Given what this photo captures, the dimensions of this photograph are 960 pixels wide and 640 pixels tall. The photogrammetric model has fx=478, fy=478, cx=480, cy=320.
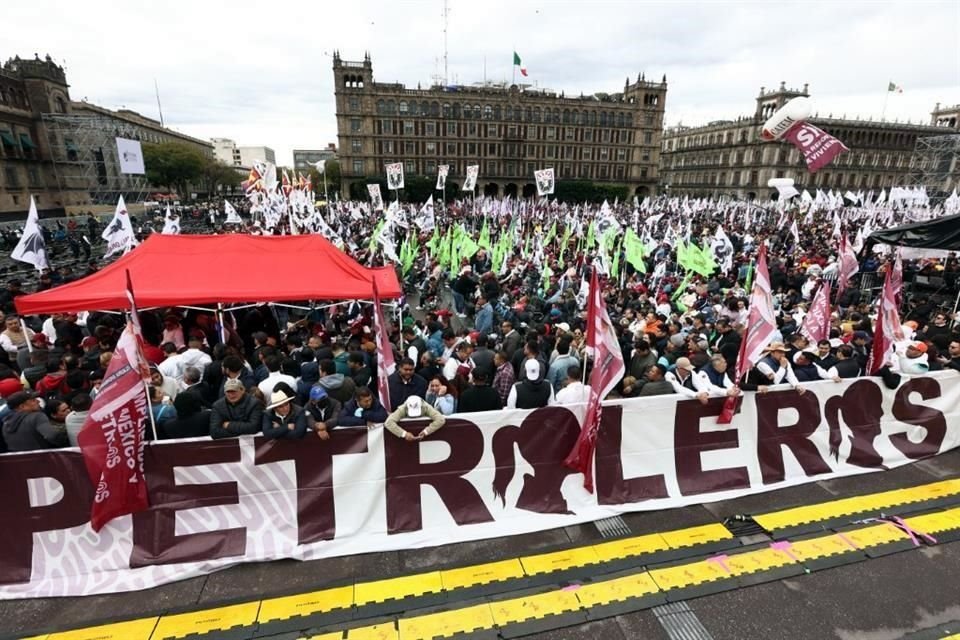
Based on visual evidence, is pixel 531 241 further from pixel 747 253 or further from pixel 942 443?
pixel 942 443

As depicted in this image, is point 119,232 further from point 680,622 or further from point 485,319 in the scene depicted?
point 680,622

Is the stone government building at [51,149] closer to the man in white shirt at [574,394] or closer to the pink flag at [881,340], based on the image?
the man in white shirt at [574,394]

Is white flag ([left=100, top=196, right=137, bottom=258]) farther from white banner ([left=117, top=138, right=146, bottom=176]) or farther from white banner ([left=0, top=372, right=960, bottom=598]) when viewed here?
white banner ([left=117, top=138, right=146, bottom=176])

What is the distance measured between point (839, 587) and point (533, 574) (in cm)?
261

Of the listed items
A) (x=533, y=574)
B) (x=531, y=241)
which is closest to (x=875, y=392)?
(x=533, y=574)

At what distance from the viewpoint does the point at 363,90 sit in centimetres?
7206

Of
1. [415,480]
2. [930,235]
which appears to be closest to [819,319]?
[930,235]

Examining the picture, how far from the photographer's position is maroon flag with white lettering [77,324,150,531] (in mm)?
3949

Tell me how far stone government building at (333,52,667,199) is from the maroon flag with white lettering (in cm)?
7155

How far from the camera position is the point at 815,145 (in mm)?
11156

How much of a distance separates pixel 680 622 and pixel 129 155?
37.7 meters

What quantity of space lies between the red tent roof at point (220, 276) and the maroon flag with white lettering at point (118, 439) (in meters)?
3.02

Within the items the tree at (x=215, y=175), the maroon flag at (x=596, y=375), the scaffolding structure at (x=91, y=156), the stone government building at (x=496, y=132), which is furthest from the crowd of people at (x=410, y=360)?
the tree at (x=215, y=175)

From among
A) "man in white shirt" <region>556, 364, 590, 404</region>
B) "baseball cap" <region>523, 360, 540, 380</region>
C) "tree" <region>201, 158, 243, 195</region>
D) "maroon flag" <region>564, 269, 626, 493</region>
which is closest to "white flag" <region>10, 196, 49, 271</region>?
"baseball cap" <region>523, 360, 540, 380</region>
